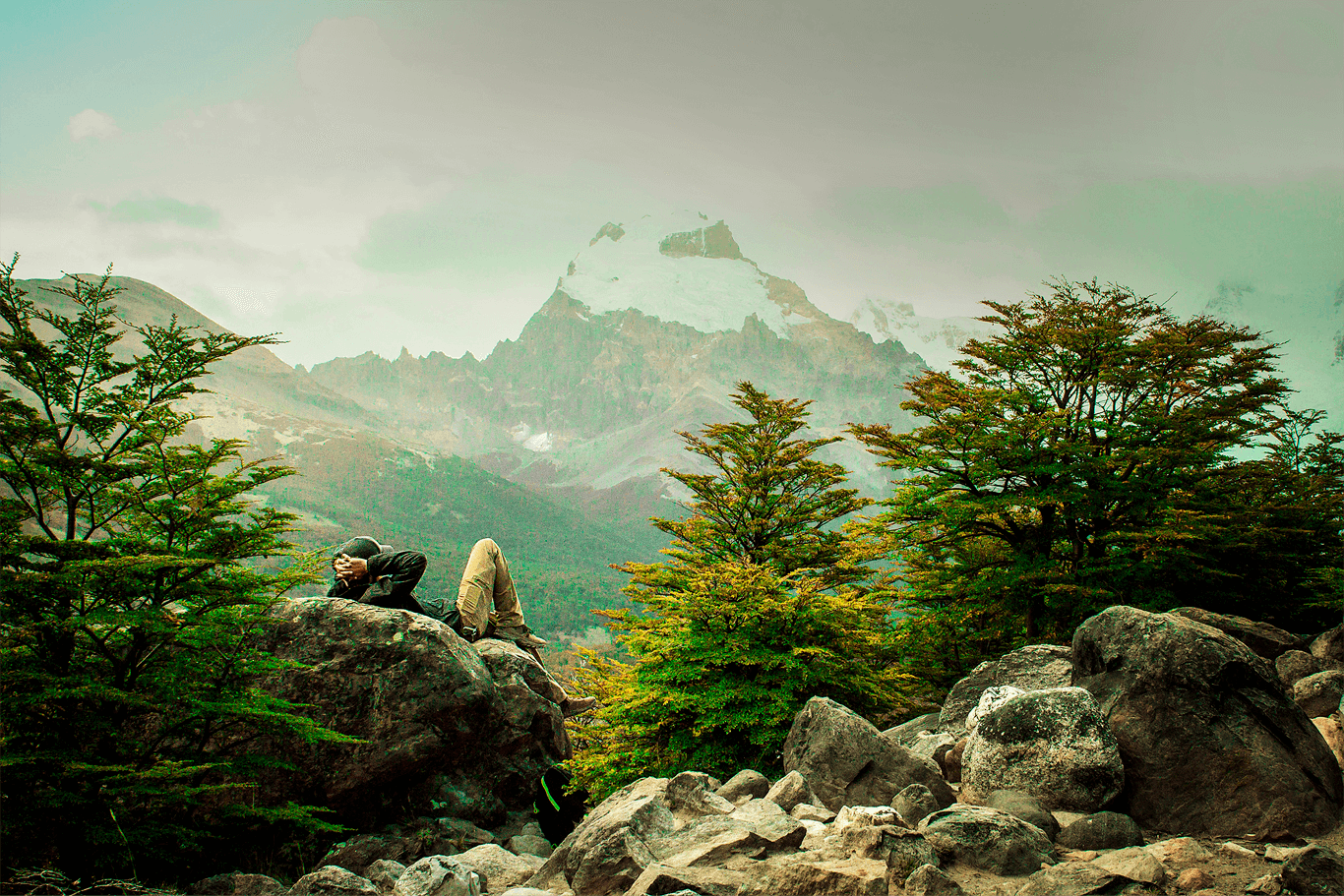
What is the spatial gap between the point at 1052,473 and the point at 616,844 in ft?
39.3

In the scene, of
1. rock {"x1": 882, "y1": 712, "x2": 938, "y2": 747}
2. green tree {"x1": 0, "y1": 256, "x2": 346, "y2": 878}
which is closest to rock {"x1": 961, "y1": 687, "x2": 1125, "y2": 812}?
rock {"x1": 882, "y1": 712, "x2": 938, "y2": 747}

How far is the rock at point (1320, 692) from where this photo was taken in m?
6.94

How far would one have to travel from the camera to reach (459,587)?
398 inches

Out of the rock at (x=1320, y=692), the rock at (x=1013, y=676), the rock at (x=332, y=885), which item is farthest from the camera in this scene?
the rock at (x=1013, y=676)

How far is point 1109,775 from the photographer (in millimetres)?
5363

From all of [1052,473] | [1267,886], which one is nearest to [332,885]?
[1267,886]

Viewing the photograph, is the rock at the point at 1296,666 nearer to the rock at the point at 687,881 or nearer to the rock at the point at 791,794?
the rock at the point at 791,794

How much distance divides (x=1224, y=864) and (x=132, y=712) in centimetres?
935

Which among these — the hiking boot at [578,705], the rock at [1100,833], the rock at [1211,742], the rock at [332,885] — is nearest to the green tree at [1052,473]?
the hiking boot at [578,705]

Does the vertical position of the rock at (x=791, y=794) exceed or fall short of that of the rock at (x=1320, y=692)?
it falls short

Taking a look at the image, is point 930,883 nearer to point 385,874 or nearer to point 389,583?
point 385,874

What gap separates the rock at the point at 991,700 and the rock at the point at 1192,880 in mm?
1841

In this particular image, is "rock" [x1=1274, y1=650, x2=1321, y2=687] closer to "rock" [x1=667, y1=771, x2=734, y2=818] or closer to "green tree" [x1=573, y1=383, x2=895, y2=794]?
"green tree" [x1=573, y1=383, x2=895, y2=794]

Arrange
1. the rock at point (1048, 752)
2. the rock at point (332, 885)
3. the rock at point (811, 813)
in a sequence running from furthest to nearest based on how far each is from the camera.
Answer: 1. the rock at point (1048, 752)
2. the rock at point (811, 813)
3. the rock at point (332, 885)
